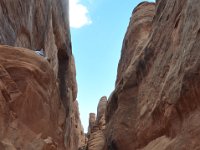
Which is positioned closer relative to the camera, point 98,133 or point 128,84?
point 128,84

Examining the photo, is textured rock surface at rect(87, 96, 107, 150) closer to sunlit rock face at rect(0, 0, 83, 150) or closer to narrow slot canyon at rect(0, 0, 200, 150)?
narrow slot canyon at rect(0, 0, 200, 150)

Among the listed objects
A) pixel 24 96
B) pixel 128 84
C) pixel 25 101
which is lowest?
pixel 25 101

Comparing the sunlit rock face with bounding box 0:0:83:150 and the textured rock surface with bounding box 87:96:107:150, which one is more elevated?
the textured rock surface with bounding box 87:96:107:150

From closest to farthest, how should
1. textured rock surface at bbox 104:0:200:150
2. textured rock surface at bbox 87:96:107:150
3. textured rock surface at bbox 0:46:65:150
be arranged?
textured rock surface at bbox 0:46:65:150 < textured rock surface at bbox 104:0:200:150 < textured rock surface at bbox 87:96:107:150

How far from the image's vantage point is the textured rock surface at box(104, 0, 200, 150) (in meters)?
10.2

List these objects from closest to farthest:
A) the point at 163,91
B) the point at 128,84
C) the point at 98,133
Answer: the point at 163,91, the point at 128,84, the point at 98,133

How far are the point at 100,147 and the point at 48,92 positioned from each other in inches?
557

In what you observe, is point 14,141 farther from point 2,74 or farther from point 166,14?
point 166,14

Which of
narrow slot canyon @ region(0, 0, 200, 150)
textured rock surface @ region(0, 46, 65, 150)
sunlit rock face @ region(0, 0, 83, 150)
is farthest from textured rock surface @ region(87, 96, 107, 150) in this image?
textured rock surface @ region(0, 46, 65, 150)

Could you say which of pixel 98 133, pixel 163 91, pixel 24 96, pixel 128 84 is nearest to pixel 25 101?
pixel 24 96

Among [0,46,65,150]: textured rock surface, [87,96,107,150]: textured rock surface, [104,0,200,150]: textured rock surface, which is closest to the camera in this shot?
[0,46,65,150]: textured rock surface

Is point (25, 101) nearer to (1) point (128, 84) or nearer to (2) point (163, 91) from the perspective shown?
(2) point (163, 91)

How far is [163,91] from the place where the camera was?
12.5 metres

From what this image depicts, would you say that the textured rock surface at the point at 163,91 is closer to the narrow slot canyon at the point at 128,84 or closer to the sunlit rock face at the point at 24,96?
the narrow slot canyon at the point at 128,84
